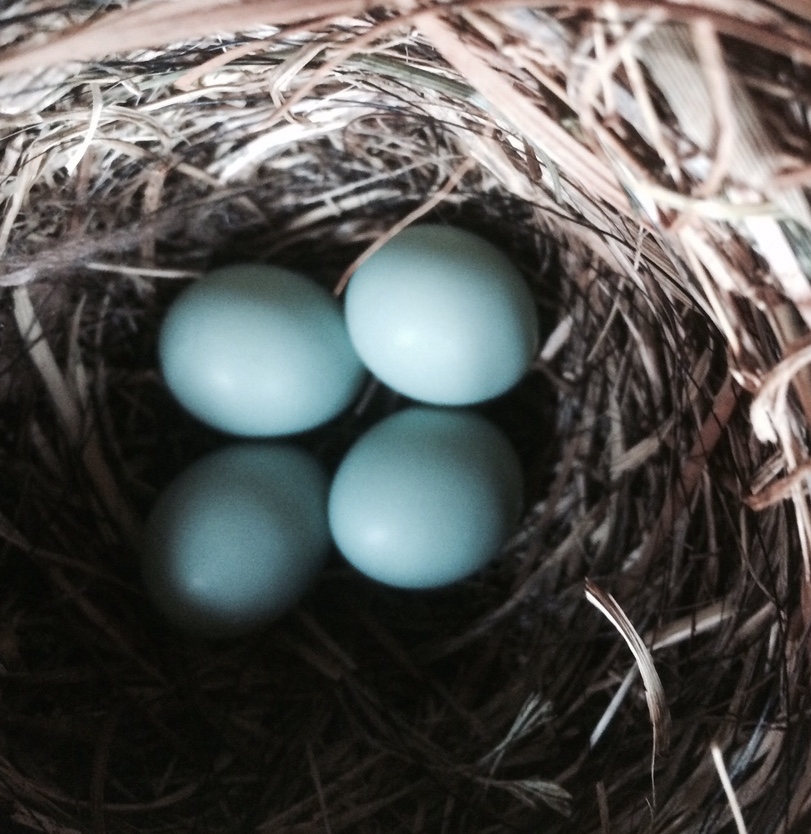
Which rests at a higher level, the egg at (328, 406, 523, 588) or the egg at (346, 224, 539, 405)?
the egg at (346, 224, 539, 405)

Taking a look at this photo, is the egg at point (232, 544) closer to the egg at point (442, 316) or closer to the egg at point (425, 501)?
the egg at point (425, 501)

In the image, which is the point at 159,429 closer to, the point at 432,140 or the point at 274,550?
the point at 274,550

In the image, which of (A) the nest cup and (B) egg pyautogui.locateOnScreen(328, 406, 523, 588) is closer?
(A) the nest cup

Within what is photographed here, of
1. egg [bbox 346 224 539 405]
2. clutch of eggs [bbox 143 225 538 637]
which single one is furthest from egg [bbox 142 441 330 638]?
egg [bbox 346 224 539 405]

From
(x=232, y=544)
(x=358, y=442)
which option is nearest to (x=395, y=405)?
(x=358, y=442)

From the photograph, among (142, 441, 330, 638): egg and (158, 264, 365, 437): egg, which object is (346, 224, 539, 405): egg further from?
(142, 441, 330, 638): egg

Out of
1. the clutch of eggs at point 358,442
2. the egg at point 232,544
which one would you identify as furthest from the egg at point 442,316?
the egg at point 232,544

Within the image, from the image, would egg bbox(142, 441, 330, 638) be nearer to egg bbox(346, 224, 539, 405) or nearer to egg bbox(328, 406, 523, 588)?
egg bbox(328, 406, 523, 588)

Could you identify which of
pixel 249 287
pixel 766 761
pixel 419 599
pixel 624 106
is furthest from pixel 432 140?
pixel 766 761
